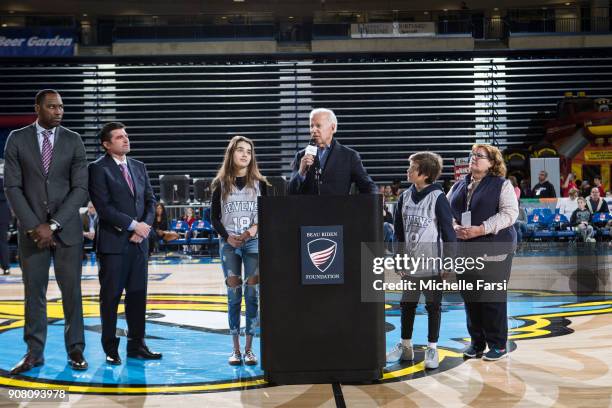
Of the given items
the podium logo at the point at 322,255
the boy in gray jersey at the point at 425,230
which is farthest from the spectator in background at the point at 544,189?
the podium logo at the point at 322,255

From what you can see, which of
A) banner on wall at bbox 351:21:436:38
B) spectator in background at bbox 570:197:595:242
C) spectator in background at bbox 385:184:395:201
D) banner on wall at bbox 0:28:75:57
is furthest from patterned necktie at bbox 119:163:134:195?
banner on wall at bbox 351:21:436:38

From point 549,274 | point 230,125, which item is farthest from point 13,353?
point 230,125

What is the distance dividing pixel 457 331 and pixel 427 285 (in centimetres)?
132

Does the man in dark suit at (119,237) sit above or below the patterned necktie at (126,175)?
below

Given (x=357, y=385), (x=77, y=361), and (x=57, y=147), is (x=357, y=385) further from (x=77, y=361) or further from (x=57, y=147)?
(x=57, y=147)

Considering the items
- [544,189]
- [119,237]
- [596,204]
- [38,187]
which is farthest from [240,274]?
[544,189]

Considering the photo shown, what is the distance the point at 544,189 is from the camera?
15.4m

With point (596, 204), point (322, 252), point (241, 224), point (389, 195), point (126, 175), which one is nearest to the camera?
point (322, 252)

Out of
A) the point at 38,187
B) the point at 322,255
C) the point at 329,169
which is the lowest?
the point at 322,255

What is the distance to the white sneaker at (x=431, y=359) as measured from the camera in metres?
4.73

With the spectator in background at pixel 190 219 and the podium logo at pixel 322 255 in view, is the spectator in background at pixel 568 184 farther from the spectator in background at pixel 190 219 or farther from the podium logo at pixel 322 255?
the podium logo at pixel 322 255

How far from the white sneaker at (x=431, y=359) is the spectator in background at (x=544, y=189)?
11.2 m

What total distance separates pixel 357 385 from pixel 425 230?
1099mm

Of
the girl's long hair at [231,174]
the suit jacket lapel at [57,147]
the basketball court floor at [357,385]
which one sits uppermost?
the suit jacket lapel at [57,147]
